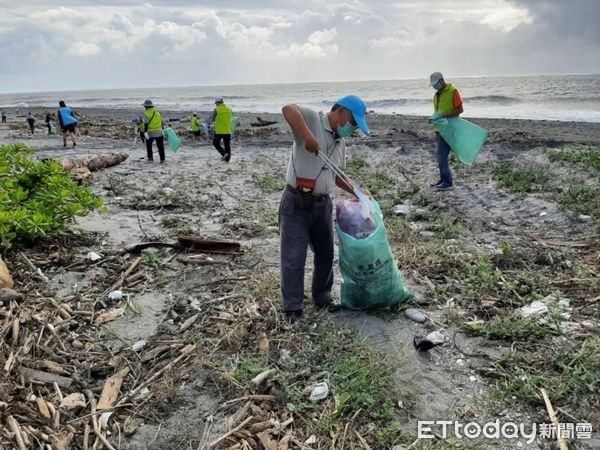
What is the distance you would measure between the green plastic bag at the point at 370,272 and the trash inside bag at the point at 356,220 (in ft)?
0.14

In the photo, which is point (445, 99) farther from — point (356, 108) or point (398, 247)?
point (356, 108)

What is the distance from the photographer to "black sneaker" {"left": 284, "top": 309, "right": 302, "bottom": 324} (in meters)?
3.47

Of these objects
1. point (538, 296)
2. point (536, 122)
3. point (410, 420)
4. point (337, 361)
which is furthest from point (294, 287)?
point (536, 122)

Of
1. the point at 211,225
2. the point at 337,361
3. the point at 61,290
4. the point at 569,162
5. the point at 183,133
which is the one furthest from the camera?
the point at 183,133

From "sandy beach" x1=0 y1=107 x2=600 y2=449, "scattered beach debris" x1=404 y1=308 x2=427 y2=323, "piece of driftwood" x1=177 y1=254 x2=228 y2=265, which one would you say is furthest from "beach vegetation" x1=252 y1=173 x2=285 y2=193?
"scattered beach debris" x1=404 y1=308 x2=427 y2=323

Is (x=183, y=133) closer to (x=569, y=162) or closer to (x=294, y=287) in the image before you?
(x=569, y=162)

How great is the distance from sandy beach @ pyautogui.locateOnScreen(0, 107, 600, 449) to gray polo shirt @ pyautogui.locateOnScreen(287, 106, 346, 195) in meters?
1.04

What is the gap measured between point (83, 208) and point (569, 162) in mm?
8022

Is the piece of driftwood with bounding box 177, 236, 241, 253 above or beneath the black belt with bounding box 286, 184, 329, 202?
beneath

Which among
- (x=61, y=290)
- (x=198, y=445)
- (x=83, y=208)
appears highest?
(x=83, y=208)

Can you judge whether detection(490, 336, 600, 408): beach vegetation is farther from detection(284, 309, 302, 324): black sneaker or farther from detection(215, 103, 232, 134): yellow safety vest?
detection(215, 103, 232, 134): yellow safety vest

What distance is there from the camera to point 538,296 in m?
3.73

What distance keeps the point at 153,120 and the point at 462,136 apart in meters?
6.83

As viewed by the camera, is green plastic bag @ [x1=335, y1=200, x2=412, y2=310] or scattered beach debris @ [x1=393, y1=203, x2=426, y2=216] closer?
green plastic bag @ [x1=335, y1=200, x2=412, y2=310]
